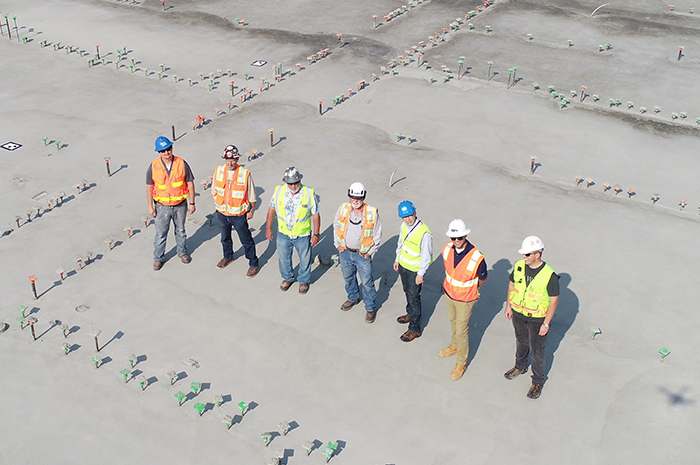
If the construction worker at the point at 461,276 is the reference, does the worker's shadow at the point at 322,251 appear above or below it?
below

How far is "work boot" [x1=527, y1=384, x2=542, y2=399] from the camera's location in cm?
884

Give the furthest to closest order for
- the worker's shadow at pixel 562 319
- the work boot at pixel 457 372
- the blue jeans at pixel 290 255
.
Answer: the blue jeans at pixel 290 255, the worker's shadow at pixel 562 319, the work boot at pixel 457 372

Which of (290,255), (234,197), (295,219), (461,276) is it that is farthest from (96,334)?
(461,276)

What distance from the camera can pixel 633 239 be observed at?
12117mm

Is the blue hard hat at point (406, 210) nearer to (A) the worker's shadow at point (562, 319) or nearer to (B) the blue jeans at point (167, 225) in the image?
(A) the worker's shadow at point (562, 319)

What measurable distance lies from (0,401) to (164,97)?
10.0m

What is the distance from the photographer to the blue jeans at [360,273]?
9736 millimetres

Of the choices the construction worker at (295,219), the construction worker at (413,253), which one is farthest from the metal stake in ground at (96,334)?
the construction worker at (413,253)

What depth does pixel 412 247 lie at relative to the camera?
913cm

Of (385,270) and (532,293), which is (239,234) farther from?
(532,293)

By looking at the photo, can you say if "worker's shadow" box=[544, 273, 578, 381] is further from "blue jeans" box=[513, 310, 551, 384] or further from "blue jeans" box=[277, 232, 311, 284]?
"blue jeans" box=[277, 232, 311, 284]

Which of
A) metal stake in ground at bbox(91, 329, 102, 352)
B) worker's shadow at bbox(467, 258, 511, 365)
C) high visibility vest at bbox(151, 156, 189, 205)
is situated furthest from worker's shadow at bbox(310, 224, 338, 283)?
metal stake in ground at bbox(91, 329, 102, 352)

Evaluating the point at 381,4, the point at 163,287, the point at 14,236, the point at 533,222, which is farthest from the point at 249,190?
the point at 381,4

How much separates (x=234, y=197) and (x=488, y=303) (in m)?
4.07
